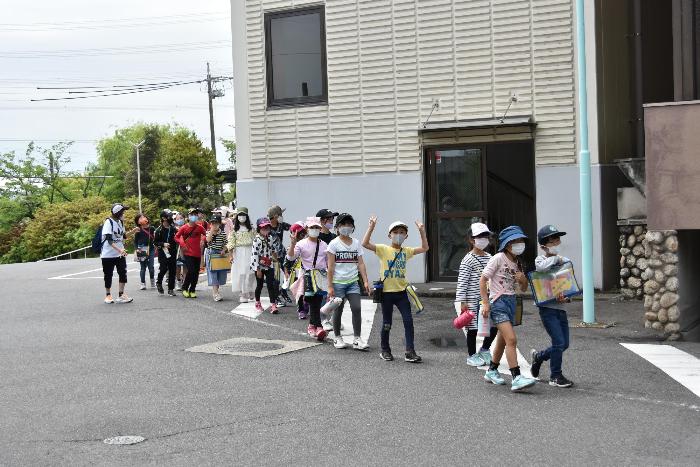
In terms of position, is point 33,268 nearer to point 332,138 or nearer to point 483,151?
point 332,138

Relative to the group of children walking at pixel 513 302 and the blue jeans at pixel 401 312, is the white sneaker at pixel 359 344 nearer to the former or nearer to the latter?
the blue jeans at pixel 401 312

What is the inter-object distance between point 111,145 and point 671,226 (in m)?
111

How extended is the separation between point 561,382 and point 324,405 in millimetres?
2443

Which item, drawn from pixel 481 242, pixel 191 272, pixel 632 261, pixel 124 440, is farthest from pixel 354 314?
pixel 191 272

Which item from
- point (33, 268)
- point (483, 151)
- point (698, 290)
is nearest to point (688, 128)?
point (698, 290)

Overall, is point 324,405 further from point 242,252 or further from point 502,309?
point 242,252

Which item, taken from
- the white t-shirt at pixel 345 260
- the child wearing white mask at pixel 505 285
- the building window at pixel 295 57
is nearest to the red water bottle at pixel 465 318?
the child wearing white mask at pixel 505 285

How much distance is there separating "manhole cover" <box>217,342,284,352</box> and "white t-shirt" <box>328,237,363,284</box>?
3.97 ft

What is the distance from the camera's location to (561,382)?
30.1ft

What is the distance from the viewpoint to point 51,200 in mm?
90750

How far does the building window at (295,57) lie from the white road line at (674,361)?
32.2 ft

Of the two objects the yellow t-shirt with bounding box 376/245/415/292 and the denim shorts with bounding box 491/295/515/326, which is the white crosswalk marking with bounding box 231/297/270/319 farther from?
the denim shorts with bounding box 491/295/515/326

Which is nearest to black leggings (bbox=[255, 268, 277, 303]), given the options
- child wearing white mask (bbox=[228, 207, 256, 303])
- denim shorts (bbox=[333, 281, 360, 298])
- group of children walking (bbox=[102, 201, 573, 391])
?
group of children walking (bbox=[102, 201, 573, 391])

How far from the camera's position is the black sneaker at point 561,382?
9.17 metres
